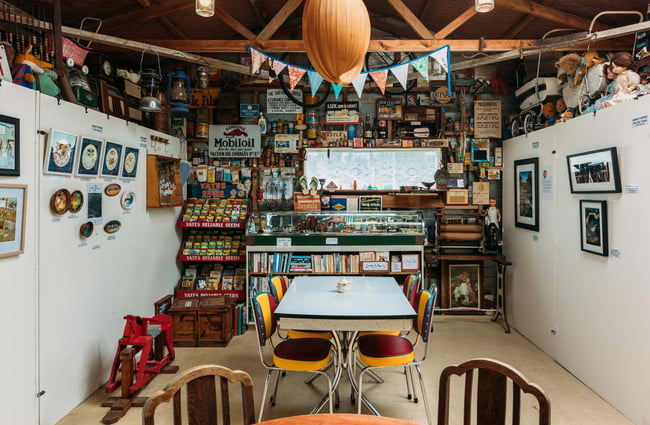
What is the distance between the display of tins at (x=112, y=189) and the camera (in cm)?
376

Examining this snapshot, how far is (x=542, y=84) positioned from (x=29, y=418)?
A: 5883 mm

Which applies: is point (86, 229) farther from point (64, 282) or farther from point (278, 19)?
point (278, 19)

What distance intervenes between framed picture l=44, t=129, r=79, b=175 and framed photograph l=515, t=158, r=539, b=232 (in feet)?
15.4

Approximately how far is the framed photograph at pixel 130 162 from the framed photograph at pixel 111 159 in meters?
0.09

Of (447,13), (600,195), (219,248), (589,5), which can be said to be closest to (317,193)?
(219,248)

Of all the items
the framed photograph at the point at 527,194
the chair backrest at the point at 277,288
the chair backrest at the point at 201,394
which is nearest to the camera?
the chair backrest at the point at 201,394

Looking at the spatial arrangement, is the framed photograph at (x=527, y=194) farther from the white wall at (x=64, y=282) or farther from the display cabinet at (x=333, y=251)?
the white wall at (x=64, y=282)

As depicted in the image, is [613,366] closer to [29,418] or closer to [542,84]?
[542,84]

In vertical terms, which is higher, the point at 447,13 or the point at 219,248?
the point at 447,13

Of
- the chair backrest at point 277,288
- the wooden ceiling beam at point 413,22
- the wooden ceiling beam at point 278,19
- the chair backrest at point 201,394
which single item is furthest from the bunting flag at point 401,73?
the chair backrest at point 201,394

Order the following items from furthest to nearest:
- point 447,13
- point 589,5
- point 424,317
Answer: point 447,13 < point 589,5 < point 424,317

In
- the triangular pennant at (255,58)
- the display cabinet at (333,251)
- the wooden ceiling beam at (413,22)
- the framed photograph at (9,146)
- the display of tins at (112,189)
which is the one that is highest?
the wooden ceiling beam at (413,22)

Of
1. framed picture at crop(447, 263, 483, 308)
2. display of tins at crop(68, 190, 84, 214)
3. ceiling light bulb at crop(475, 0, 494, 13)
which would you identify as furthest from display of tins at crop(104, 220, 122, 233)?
framed picture at crop(447, 263, 483, 308)

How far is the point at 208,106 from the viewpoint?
5.77 m
